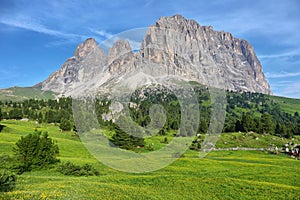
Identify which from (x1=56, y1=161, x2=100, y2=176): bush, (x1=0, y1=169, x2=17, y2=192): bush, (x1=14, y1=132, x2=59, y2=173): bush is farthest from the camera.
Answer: (x1=14, y1=132, x2=59, y2=173): bush

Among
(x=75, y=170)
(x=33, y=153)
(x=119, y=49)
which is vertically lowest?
(x=75, y=170)

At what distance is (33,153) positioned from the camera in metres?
31.3

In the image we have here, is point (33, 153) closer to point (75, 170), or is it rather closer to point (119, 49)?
point (75, 170)

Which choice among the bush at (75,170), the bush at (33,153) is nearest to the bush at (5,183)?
the bush at (75,170)

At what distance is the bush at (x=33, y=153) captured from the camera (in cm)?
3059

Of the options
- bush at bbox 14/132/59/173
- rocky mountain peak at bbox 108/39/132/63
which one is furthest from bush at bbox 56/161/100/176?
rocky mountain peak at bbox 108/39/132/63

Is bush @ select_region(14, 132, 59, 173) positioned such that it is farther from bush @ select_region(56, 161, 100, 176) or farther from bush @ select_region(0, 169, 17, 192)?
bush @ select_region(0, 169, 17, 192)

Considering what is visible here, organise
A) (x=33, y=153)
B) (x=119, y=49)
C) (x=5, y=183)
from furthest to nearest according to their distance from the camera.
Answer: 1. (x=33, y=153)
2. (x=5, y=183)
3. (x=119, y=49)

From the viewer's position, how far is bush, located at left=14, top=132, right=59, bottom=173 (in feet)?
100

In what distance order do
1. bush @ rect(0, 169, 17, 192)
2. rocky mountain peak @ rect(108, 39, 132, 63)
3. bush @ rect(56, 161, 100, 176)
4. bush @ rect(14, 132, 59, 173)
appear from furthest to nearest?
bush @ rect(14, 132, 59, 173) < bush @ rect(56, 161, 100, 176) < bush @ rect(0, 169, 17, 192) < rocky mountain peak @ rect(108, 39, 132, 63)

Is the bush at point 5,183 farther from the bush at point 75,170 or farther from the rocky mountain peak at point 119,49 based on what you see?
the rocky mountain peak at point 119,49

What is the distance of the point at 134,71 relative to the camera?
66.4ft

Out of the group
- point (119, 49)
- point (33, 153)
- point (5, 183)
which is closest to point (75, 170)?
point (33, 153)

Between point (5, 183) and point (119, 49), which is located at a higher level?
point (119, 49)
